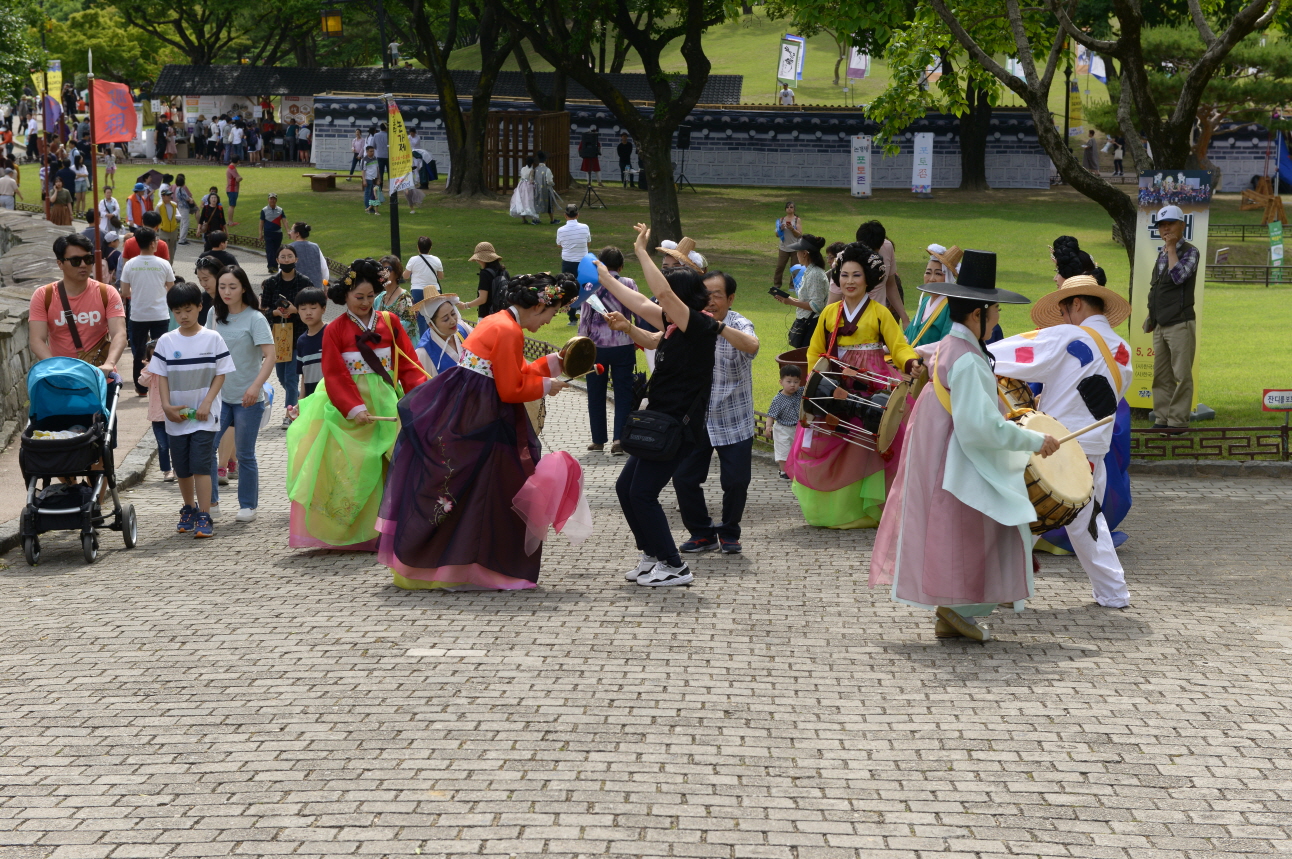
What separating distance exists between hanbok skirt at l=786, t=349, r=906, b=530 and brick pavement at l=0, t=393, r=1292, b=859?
1000 millimetres

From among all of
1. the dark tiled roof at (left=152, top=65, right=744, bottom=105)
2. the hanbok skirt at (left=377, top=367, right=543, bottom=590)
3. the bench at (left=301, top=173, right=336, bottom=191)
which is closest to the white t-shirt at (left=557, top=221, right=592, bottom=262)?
the hanbok skirt at (left=377, top=367, right=543, bottom=590)

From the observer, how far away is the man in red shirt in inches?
360

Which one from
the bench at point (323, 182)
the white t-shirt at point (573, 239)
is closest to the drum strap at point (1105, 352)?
the white t-shirt at point (573, 239)

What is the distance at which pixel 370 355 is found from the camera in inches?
318

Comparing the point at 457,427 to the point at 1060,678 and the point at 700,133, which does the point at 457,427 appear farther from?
the point at 700,133

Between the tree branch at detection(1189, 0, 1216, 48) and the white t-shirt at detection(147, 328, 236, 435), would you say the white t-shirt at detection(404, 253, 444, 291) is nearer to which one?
the white t-shirt at detection(147, 328, 236, 435)

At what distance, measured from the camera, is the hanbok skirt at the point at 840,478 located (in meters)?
8.64

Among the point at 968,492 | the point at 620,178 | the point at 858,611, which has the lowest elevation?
the point at 858,611

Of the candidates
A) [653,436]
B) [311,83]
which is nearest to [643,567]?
[653,436]

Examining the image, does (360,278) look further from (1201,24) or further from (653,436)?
(1201,24)

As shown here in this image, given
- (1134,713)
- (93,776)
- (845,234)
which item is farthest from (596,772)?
(845,234)

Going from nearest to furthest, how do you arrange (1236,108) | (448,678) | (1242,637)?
(448,678) < (1242,637) < (1236,108)

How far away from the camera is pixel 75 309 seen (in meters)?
9.37

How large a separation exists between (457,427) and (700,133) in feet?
114
